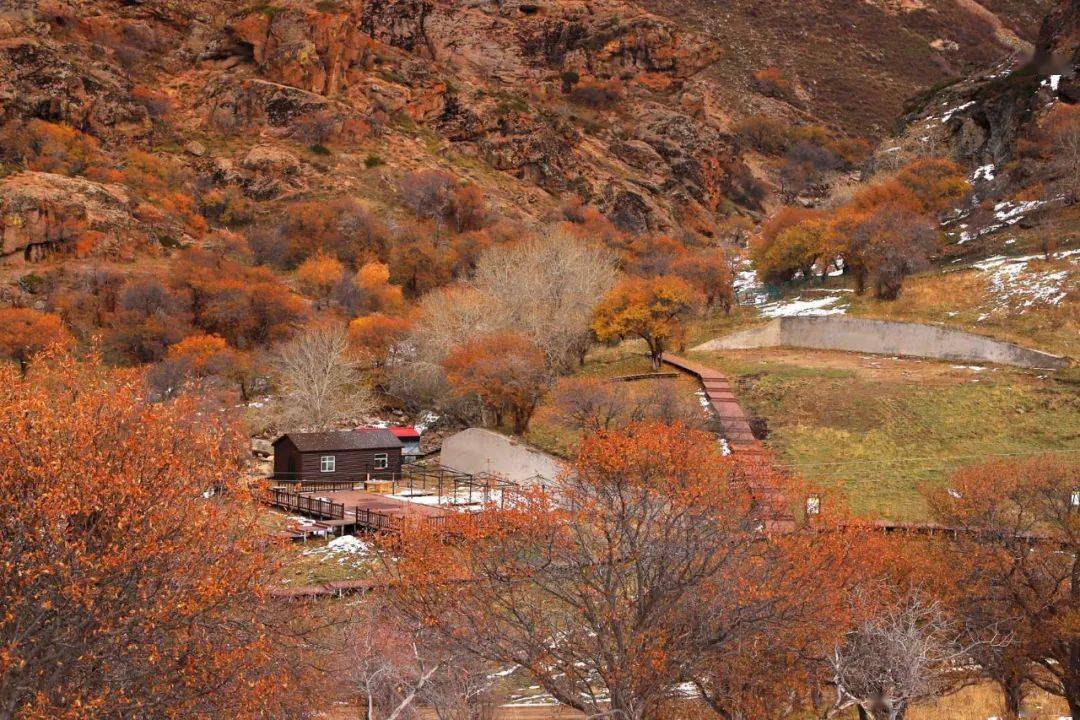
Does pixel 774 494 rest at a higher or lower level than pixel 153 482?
lower

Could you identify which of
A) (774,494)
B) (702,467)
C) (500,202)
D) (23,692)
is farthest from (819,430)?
(500,202)

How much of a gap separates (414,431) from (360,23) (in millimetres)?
67687

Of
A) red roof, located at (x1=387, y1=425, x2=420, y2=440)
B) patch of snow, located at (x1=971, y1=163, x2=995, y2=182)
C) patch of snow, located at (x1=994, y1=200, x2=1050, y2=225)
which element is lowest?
red roof, located at (x1=387, y1=425, x2=420, y2=440)

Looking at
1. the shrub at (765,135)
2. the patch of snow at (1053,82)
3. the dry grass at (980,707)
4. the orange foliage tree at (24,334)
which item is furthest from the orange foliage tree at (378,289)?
the shrub at (765,135)

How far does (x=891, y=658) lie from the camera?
16.8 meters

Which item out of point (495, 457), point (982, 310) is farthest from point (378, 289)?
point (982, 310)

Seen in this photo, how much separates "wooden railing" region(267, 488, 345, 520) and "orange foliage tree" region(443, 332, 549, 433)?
9570 mm

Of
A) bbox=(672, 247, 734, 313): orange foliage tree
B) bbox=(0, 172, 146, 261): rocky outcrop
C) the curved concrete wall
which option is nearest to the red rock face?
bbox=(0, 172, 146, 261): rocky outcrop

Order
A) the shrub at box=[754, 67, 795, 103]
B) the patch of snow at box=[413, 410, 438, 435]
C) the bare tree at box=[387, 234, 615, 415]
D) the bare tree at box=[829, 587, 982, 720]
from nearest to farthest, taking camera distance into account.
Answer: the bare tree at box=[829, 587, 982, 720] < the bare tree at box=[387, 234, 615, 415] < the patch of snow at box=[413, 410, 438, 435] < the shrub at box=[754, 67, 795, 103]

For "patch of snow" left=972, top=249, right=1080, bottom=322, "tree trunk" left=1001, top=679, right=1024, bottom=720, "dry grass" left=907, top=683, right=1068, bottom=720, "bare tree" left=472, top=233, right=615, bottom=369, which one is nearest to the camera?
"tree trunk" left=1001, top=679, right=1024, bottom=720

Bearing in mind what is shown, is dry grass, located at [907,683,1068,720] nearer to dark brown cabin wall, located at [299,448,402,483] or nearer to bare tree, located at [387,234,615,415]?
dark brown cabin wall, located at [299,448,402,483]

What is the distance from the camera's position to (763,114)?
152 meters

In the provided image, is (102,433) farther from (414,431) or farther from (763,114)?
(763,114)

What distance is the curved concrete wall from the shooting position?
42.7 meters
